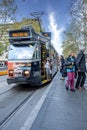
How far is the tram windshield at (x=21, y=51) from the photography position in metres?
17.8

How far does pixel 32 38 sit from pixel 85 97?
18.5 feet

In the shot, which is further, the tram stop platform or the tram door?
the tram door

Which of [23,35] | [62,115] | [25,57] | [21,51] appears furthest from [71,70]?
[62,115]

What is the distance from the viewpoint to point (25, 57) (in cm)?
1767

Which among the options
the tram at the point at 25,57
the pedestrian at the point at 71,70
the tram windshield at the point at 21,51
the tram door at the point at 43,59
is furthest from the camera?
the tram door at the point at 43,59

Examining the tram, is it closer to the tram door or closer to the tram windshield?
the tram windshield

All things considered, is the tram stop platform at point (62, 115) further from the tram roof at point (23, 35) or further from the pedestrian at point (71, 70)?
the tram roof at point (23, 35)

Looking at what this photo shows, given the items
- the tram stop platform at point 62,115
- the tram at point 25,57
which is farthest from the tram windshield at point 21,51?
the tram stop platform at point 62,115

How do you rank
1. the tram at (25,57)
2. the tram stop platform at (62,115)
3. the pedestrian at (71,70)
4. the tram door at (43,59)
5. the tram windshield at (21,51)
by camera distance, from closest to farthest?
the tram stop platform at (62,115), the pedestrian at (71,70), the tram at (25,57), the tram windshield at (21,51), the tram door at (43,59)

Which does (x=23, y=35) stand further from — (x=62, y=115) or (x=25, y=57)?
(x=62, y=115)

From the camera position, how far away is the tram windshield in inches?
699

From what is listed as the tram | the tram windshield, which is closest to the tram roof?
the tram

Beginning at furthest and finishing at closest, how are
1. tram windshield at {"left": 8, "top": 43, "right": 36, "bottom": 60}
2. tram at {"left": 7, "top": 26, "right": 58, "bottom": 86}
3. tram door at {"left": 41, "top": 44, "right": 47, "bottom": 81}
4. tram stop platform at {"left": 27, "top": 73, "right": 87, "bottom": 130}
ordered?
tram door at {"left": 41, "top": 44, "right": 47, "bottom": 81}
tram windshield at {"left": 8, "top": 43, "right": 36, "bottom": 60}
tram at {"left": 7, "top": 26, "right": 58, "bottom": 86}
tram stop platform at {"left": 27, "top": 73, "right": 87, "bottom": 130}

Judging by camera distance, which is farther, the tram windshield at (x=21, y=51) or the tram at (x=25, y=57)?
the tram windshield at (x=21, y=51)
